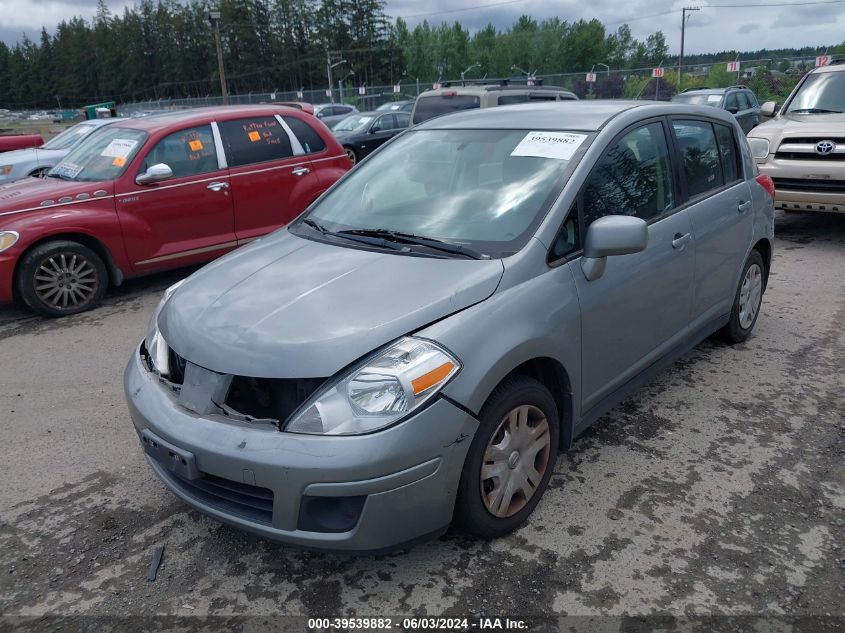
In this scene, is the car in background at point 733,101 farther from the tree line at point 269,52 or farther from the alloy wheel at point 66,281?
the tree line at point 269,52

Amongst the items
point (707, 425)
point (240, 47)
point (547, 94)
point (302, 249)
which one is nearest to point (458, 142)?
point (302, 249)

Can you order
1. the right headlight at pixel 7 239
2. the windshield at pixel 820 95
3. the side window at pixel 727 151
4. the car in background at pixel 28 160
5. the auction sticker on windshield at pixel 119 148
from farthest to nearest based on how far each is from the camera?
the car in background at pixel 28 160 < the windshield at pixel 820 95 < the auction sticker on windshield at pixel 119 148 < the right headlight at pixel 7 239 < the side window at pixel 727 151

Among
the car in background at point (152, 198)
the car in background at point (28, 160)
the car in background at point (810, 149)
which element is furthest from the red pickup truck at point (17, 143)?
the car in background at point (810, 149)

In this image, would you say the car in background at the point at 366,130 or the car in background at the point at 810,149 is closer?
the car in background at the point at 810,149

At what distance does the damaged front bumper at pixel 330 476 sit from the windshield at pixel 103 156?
15.5ft

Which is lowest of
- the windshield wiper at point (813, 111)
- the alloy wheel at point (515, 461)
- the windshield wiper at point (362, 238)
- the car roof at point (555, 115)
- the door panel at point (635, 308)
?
the alloy wheel at point (515, 461)

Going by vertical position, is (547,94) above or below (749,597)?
above

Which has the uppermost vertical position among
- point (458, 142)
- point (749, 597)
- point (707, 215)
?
point (458, 142)

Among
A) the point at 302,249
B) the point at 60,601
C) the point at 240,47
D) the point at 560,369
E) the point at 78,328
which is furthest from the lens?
the point at 240,47

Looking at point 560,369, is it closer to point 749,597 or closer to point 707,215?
point 749,597

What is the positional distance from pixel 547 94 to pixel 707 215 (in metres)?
8.59

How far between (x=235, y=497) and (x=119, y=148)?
17.1 feet

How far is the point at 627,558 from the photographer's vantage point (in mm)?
2738

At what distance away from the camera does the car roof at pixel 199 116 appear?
6.71 meters
